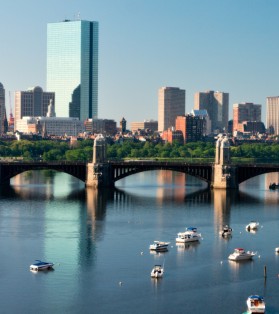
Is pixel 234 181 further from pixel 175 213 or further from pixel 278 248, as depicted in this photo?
pixel 278 248

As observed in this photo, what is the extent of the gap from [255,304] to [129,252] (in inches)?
891

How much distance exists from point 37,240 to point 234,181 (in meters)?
63.5

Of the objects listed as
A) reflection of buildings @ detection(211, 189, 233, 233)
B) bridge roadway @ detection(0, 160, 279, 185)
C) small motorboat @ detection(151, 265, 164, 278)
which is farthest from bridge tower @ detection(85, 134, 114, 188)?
small motorboat @ detection(151, 265, 164, 278)

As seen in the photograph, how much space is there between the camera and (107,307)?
6812cm

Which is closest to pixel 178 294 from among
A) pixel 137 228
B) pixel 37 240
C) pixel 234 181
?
pixel 37 240

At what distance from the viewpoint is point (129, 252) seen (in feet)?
288

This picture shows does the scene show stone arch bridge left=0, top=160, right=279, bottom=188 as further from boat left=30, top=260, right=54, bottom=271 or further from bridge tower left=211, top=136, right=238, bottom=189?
boat left=30, top=260, right=54, bottom=271

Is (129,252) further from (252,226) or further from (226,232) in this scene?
(252,226)

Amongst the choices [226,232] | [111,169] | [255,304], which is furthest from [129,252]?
[111,169]

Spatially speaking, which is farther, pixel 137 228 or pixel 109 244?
pixel 137 228

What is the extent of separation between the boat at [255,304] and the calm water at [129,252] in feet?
4.17

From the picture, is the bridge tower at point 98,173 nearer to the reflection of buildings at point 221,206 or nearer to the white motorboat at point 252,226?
the reflection of buildings at point 221,206

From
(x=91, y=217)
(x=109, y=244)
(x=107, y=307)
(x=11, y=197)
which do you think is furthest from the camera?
(x=11, y=197)

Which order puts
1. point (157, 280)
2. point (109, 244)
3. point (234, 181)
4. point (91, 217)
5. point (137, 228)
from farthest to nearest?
point (234, 181) → point (91, 217) → point (137, 228) → point (109, 244) → point (157, 280)
